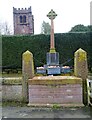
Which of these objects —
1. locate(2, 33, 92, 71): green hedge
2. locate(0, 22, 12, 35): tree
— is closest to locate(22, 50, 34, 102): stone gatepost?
locate(2, 33, 92, 71): green hedge

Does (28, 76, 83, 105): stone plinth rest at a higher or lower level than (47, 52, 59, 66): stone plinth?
lower

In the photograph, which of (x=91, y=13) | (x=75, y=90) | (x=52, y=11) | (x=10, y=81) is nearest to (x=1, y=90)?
(x=10, y=81)

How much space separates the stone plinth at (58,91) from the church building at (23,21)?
128 feet

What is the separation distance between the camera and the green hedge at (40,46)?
20094mm

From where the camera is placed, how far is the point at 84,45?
2012 cm

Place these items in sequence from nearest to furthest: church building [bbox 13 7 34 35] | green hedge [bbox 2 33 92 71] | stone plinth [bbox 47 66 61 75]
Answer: stone plinth [bbox 47 66 61 75] < green hedge [bbox 2 33 92 71] < church building [bbox 13 7 34 35]

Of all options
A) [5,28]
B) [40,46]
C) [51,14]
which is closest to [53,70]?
[51,14]

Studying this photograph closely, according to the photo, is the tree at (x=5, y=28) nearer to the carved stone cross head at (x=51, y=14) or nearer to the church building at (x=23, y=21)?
the church building at (x=23, y=21)

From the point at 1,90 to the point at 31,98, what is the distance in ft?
4.03

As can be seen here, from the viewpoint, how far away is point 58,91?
311 inches

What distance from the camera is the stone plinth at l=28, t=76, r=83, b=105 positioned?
7887 millimetres

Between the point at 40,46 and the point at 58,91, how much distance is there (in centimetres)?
1275

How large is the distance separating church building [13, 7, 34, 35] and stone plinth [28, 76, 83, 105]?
128ft

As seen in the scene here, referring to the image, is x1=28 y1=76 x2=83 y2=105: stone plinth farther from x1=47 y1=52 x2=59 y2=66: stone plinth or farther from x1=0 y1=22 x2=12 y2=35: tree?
x1=0 y1=22 x2=12 y2=35: tree
